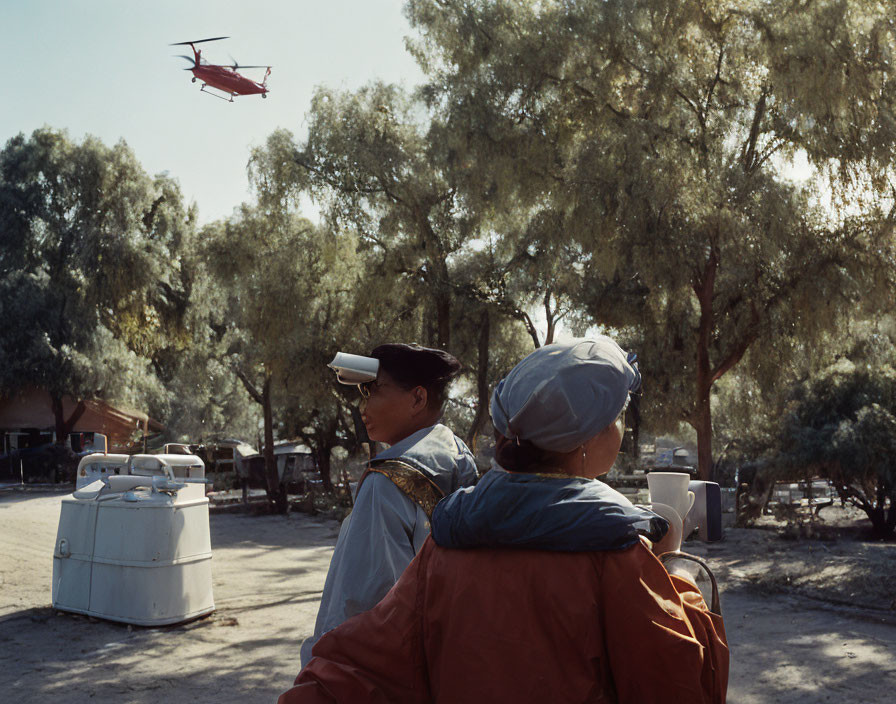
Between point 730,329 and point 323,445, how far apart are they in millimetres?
15292

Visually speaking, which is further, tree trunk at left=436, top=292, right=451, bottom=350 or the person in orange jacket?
tree trunk at left=436, top=292, right=451, bottom=350

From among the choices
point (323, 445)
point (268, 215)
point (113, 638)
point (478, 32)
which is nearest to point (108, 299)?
point (268, 215)

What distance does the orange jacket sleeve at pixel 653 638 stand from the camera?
1180 mm

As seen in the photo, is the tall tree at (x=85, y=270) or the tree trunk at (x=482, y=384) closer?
the tree trunk at (x=482, y=384)

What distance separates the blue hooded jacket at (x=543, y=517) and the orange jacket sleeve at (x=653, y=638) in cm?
4

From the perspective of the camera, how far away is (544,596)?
1.27 m

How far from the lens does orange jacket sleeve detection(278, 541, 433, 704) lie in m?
1.33

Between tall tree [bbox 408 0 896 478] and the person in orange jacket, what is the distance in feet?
29.9

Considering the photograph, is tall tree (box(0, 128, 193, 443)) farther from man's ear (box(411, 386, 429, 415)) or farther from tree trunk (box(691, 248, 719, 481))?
man's ear (box(411, 386, 429, 415))

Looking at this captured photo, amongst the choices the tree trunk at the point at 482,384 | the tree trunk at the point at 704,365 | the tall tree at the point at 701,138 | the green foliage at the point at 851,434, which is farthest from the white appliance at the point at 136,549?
the green foliage at the point at 851,434

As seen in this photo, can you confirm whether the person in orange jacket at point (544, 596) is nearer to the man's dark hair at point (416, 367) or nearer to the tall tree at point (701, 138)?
the man's dark hair at point (416, 367)

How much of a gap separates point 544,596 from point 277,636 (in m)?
6.98

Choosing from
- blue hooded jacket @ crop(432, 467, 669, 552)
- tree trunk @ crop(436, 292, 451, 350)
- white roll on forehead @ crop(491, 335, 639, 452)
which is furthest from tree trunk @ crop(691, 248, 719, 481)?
blue hooded jacket @ crop(432, 467, 669, 552)

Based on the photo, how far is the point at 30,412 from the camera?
3073 cm
